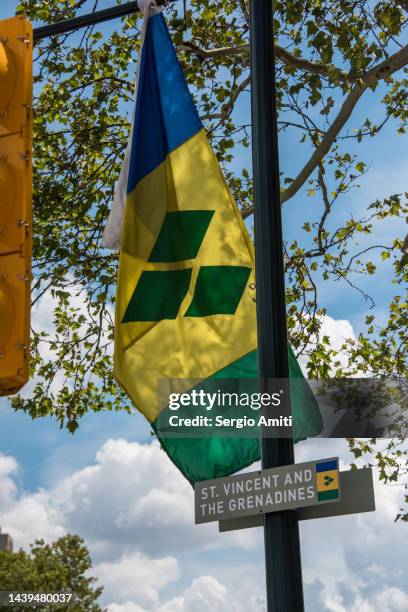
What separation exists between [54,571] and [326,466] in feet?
145

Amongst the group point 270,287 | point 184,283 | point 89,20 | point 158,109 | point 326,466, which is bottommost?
point 326,466

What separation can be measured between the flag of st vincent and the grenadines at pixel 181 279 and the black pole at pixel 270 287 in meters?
0.67

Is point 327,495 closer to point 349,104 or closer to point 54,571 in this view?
point 349,104

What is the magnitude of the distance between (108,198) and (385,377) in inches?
197

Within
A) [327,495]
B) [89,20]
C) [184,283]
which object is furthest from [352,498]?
[89,20]

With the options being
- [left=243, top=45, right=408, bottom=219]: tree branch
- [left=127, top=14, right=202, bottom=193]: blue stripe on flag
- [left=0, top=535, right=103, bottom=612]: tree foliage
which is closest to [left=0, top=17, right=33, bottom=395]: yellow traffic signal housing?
[left=127, top=14, right=202, bottom=193]: blue stripe on flag

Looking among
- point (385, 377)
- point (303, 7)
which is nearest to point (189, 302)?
point (303, 7)

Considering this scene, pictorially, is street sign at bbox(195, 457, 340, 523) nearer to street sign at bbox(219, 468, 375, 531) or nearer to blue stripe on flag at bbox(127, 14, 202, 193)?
street sign at bbox(219, 468, 375, 531)

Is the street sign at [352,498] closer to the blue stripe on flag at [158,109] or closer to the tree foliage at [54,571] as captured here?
the blue stripe on flag at [158,109]

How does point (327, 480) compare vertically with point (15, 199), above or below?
below

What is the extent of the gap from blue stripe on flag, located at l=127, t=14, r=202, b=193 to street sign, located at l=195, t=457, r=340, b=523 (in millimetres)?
2686

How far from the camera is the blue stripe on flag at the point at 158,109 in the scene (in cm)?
575

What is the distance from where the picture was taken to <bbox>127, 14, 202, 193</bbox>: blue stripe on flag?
18.9 ft

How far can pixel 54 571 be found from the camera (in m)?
44.7
